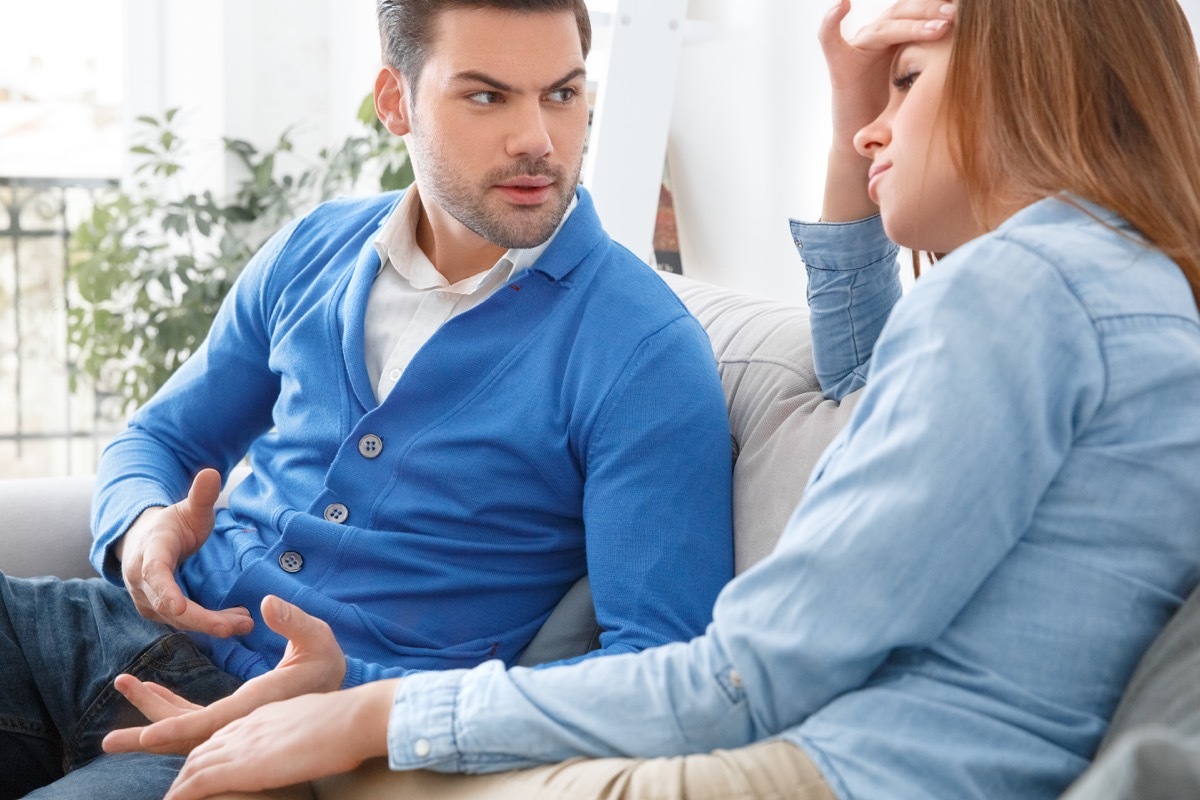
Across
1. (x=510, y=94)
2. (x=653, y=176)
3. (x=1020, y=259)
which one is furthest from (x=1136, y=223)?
(x=653, y=176)

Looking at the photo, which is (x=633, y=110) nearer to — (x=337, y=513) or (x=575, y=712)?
(x=337, y=513)

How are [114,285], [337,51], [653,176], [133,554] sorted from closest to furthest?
[133,554] → [653,176] → [114,285] → [337,51]

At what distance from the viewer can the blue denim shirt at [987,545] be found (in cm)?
75

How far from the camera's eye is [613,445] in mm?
1222

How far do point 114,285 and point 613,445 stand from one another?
224 cm

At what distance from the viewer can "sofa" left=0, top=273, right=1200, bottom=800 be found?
0.61m

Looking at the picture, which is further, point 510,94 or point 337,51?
point 337,51

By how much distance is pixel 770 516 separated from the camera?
3.94 ft

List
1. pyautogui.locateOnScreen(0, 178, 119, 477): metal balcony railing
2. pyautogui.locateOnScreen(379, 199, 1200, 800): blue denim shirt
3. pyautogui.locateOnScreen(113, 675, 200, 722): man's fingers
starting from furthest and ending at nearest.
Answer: pyautogui.locateOnScreen(0, 178, 119, 477): metal balcony railing
pyautogui.locateOnScreen(113, 675, 200, 722): man's fingers
pyautogui.locateOnScreen(379, 199, 1200, 800): blue denim shirt

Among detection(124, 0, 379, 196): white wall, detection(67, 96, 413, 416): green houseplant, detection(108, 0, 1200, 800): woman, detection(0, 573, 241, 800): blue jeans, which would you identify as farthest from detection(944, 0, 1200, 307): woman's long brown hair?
detection(124, 0, 379, 196): white wall

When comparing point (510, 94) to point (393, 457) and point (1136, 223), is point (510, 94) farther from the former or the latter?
point (1136, 223)

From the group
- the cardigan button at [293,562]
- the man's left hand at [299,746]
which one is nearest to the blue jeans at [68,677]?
the cardigan button at [293,562]

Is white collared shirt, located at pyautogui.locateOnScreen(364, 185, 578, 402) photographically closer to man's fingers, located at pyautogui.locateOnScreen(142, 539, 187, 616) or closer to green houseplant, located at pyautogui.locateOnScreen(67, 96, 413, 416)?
man's fingers, located at pyautogui.locateOnScreen(142, 539, 187, 616)

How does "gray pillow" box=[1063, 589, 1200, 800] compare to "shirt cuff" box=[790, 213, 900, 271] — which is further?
"shirt cuff" box=[790, 213, 900, 271]
